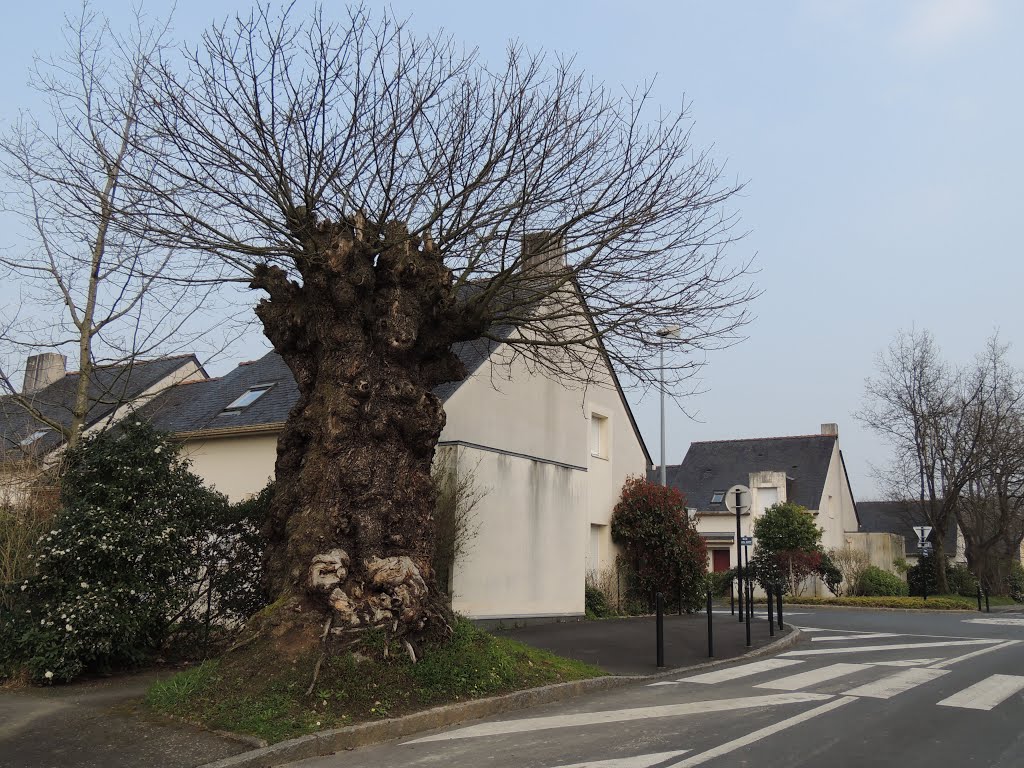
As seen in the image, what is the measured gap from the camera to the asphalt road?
6090 mm

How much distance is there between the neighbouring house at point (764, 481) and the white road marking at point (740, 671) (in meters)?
24.9

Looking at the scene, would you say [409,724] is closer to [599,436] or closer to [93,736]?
[93,736]

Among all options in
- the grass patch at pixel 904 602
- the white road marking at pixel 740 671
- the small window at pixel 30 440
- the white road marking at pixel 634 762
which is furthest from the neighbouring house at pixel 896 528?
the white road marking at pixel 634 762

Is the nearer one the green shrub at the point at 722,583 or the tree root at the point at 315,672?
the tree root at the point at 315,672

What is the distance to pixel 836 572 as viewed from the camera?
32031 mm

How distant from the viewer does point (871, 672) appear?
34.3ft

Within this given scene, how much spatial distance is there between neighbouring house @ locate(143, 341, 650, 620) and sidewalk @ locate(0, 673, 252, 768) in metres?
7.00

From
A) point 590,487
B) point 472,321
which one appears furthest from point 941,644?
point 472,321

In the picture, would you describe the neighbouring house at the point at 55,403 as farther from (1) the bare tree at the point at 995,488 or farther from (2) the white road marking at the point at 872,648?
(1) the bare tree at the point at 995,488

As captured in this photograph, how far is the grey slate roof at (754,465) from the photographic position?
3841 cm

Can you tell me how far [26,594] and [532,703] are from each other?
5165 mm

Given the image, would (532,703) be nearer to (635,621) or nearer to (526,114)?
(526,114)

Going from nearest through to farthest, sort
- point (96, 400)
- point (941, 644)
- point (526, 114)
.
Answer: point (526, 114), point (96, 400), point (941, 644)

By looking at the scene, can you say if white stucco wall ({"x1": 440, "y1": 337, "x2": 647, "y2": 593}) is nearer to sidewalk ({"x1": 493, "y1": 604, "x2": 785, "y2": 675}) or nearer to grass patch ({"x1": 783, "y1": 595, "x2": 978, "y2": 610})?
sidewalk ({"x1": 493, "y1": 604, "x2": 785, "y2": 675})
